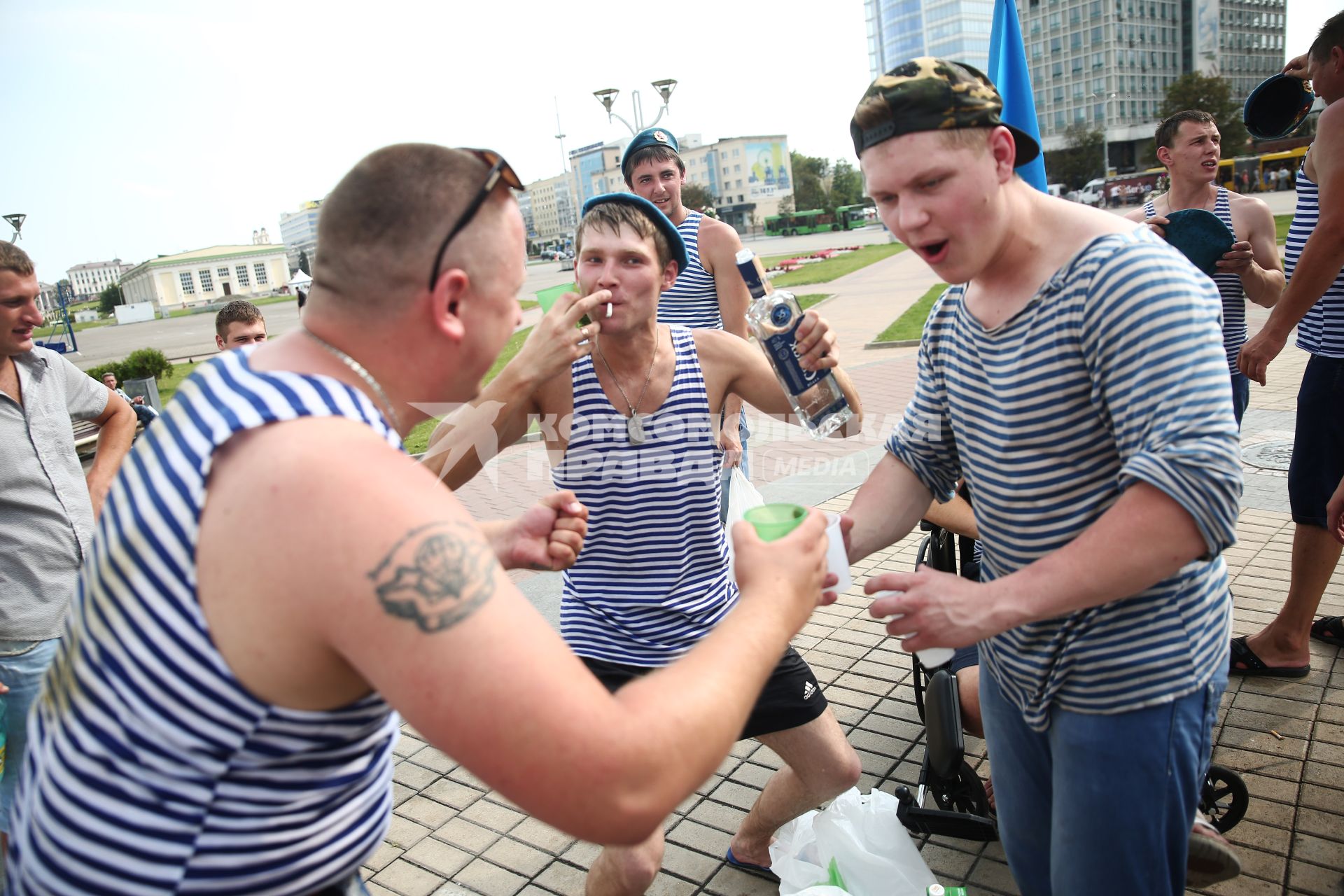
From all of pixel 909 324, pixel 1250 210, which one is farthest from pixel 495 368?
pixel 1250 210

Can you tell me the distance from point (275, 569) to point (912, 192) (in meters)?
1.42

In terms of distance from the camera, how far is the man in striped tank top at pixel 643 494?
275cm

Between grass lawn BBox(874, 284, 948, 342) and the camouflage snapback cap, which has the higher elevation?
the camouflage snapback cap

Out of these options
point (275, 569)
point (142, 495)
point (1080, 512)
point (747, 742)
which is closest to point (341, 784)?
point (275, 569)

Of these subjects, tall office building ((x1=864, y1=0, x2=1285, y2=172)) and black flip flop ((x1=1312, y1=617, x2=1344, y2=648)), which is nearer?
black flip flop ((x1=1312, y1=617, x2=1344, y2=648))

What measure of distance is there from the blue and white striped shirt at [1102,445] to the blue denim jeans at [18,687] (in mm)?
3194

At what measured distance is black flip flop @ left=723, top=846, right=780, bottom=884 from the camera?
10.0ft

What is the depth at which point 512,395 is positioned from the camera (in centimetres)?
273

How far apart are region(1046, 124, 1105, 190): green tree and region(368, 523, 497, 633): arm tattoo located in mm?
88995

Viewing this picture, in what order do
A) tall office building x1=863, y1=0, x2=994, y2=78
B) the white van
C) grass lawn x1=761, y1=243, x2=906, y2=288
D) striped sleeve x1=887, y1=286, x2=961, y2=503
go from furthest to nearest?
tall office building x1=863, y1=0, x2=994, y2=78 < the white van < grass lawn x1=761, y1=243, x2=906, y2=288 < striped sleeve x1=887, y1=286, x2=961, y2=503

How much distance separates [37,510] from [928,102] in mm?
3271

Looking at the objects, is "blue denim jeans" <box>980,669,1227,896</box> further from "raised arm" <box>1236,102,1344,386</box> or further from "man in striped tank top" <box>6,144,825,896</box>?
"raised arm" <box>1236,102,1344,386</box>

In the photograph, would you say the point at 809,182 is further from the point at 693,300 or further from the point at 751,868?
the point at 751,868

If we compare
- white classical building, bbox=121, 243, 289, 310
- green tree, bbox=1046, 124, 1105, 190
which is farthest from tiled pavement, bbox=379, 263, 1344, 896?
white classical building, bbox=121, 243, 289, 310
